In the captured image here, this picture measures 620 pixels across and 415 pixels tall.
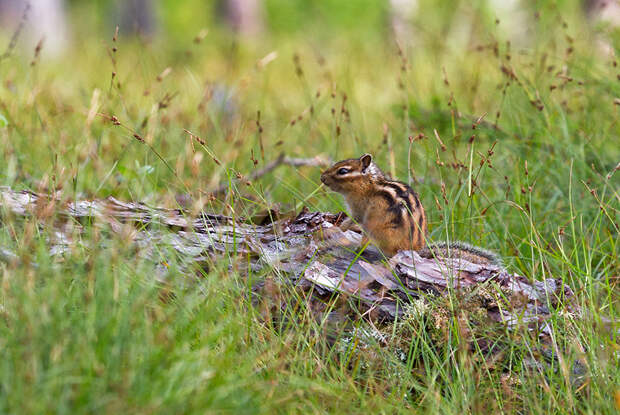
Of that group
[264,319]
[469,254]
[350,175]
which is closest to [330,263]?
[264,319]

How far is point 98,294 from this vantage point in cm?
234

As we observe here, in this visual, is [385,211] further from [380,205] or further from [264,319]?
[264,319]

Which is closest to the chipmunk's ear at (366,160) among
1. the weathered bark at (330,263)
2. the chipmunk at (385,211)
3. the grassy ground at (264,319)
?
the chipmunk at (385,211)

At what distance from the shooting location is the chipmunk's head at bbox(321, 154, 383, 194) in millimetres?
4082

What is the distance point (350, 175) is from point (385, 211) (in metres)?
0.41

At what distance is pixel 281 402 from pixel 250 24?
17.9m

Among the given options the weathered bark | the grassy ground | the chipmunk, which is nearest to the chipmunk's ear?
the chipmunk

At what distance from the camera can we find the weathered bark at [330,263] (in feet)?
10.2

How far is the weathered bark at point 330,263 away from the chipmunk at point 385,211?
149mm

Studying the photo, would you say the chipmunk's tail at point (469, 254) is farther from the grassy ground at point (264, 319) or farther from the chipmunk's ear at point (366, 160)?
the chipmunk's ear at point (366, 160)

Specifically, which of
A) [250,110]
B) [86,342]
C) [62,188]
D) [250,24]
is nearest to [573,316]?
[86,342]

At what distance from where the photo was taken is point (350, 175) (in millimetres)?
4082

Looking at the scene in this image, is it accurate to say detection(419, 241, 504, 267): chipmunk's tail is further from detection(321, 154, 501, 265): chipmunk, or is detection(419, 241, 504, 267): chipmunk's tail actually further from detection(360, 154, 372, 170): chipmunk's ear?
detection(360, 154, 372, 170): chipmunk's ear

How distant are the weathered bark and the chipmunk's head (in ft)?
2.21
